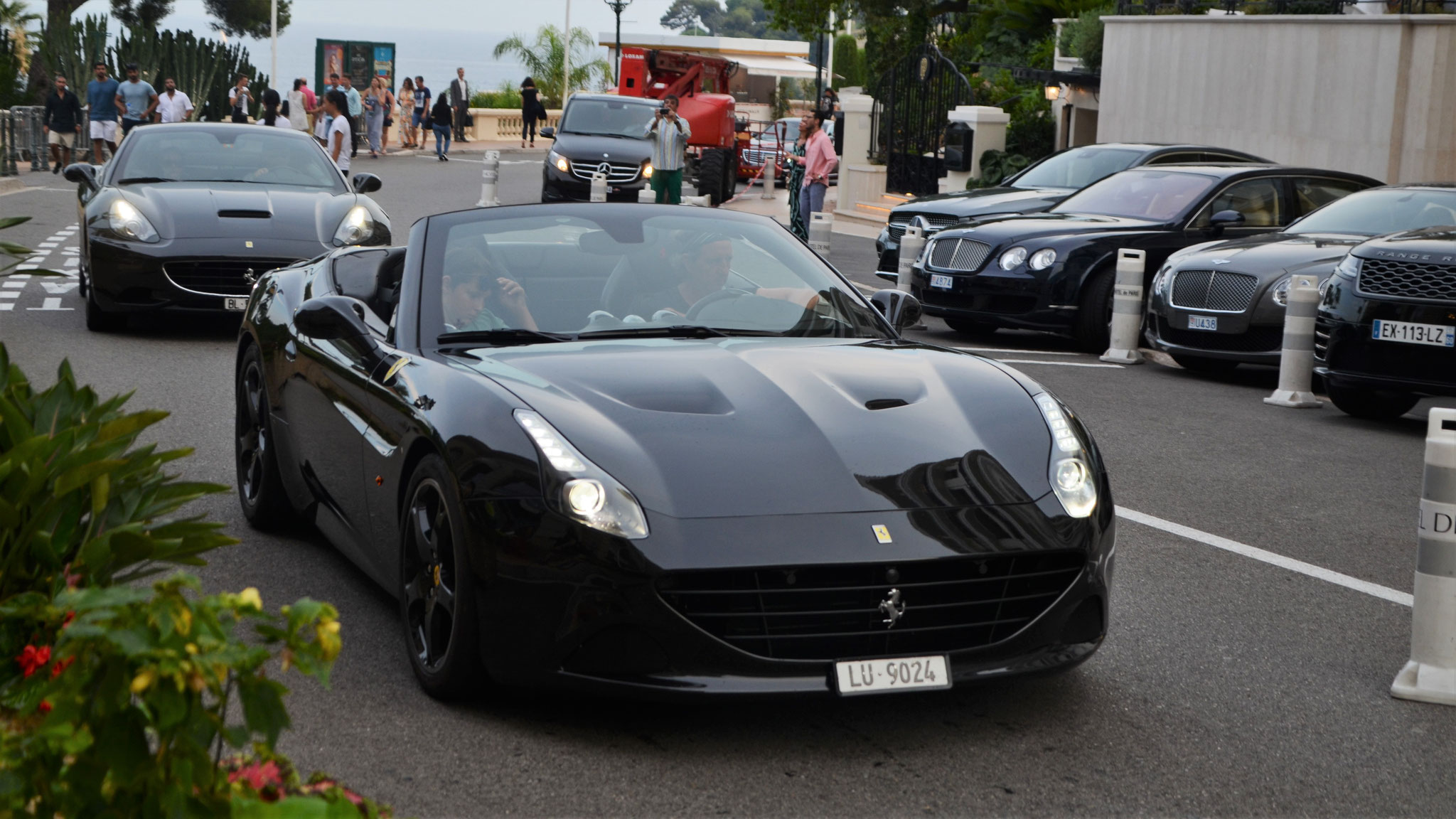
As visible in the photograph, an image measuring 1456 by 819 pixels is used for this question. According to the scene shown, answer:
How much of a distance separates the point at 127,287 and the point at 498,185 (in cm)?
2444

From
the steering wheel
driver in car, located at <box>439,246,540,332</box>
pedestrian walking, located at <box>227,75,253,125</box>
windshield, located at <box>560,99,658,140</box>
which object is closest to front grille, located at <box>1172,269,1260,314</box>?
the steering wheel

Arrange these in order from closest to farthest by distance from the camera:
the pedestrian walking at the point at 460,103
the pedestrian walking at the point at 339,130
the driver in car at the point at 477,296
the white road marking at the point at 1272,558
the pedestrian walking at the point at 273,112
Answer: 1. the driver in car at the point at 477,296
2. the white road marking at the point at 1272,558
3. the pedestrian walking at the point at 339,130
4. the pedestrian walking at the point at 273,112
5. the pedestrian walking at the point at 460,103

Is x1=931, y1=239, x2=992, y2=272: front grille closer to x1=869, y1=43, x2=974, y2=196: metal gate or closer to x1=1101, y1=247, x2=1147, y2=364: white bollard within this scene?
x1=1101, y1=247, x2=1147, y2=364: white bollard

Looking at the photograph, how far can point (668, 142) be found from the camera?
24.2m

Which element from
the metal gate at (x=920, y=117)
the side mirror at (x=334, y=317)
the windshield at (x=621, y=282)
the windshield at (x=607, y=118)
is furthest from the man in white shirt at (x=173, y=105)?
the side mirror at (x=334, y=317)

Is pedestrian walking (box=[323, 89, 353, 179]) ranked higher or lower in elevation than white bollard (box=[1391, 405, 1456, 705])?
higher

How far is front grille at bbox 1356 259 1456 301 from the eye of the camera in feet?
33.7

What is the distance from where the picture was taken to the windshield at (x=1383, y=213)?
12719 mm

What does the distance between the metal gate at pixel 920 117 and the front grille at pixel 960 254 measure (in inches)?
569

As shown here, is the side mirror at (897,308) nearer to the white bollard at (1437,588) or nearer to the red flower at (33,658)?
the white bollard at (1437,588)

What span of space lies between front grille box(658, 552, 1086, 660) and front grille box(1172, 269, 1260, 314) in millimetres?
8947

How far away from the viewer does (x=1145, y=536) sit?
7.31 m

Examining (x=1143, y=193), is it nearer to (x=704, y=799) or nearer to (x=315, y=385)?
(x=315, y=385)

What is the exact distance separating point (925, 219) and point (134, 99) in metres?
18.8
